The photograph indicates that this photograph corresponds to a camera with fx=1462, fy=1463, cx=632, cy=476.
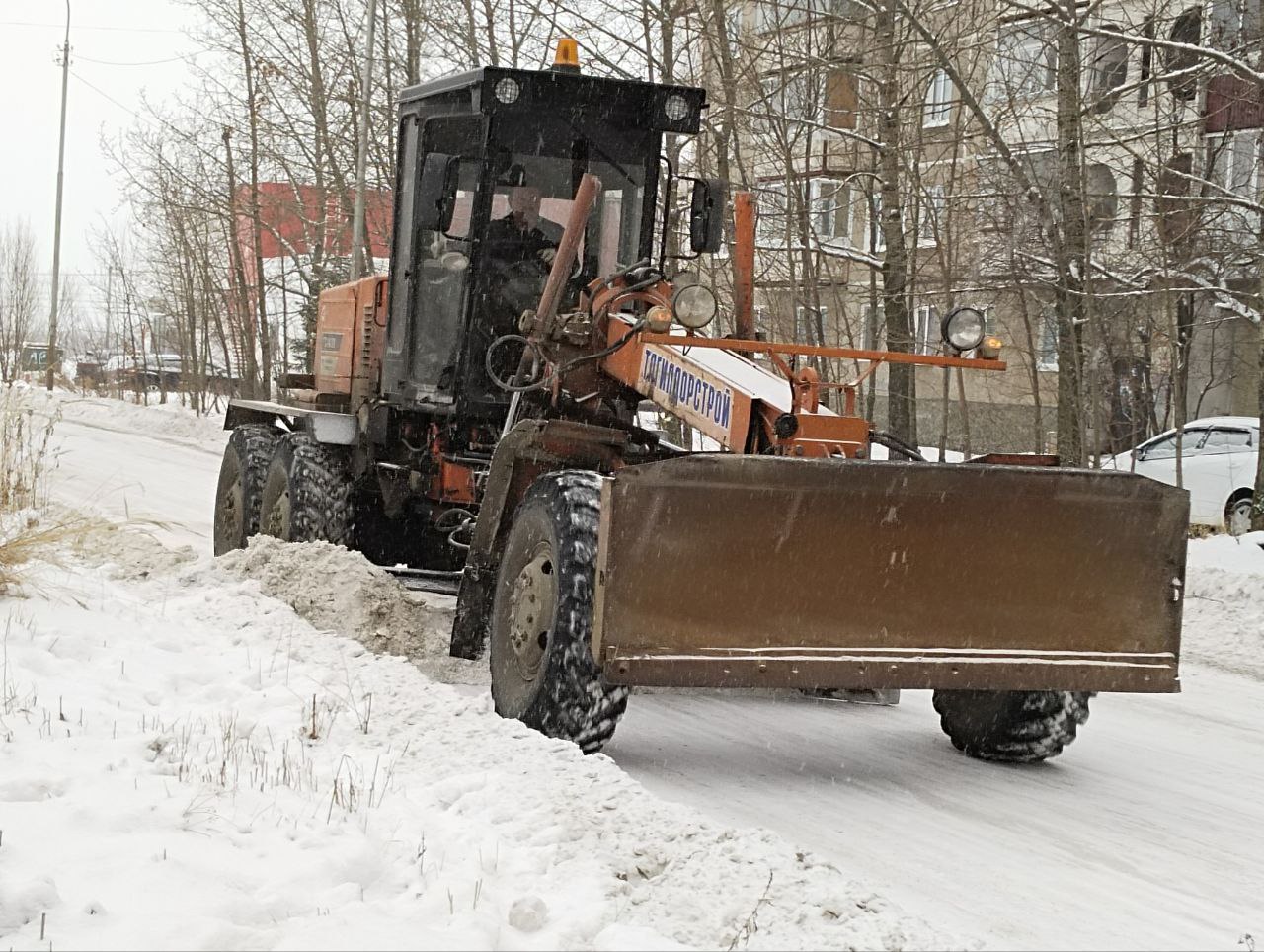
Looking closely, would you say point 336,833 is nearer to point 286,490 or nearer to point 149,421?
point 286,490

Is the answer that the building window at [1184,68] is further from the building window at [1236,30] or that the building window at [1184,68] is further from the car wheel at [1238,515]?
the car wheel at [1238,515]

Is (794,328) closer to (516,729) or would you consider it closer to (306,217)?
(516,729)

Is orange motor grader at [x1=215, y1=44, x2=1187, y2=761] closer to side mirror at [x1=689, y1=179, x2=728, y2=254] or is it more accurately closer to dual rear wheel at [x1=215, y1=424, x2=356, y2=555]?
side mirror at [x1=689, y1=179, x2=728, y2=254]

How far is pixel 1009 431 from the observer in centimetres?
3066

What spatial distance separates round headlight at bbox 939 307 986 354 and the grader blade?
2.58 ft

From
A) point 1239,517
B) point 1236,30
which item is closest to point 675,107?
point 1236,30

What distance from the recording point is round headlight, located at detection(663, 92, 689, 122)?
746 cm

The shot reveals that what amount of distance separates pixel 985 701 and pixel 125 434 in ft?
72.0

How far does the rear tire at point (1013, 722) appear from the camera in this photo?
605cm

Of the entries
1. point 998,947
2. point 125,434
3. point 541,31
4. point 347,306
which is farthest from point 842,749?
point 125,434

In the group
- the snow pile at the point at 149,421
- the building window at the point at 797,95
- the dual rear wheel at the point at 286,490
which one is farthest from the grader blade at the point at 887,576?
the snow pile at the point at 149,421

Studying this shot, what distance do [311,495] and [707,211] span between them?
2952mm

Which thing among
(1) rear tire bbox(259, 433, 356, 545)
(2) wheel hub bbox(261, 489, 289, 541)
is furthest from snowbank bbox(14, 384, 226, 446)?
(1) rear tire bbox(259, 433, 356, 545)

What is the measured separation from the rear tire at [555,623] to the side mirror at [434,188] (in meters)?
2.09
